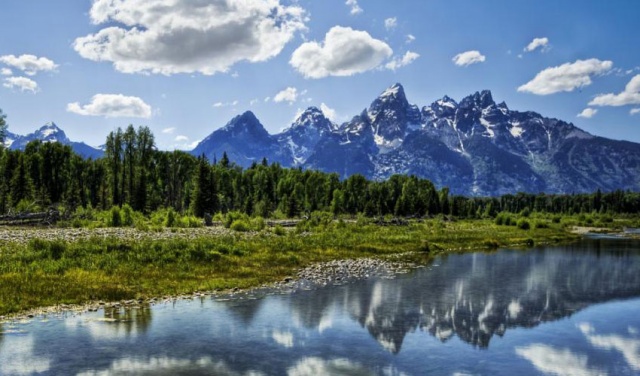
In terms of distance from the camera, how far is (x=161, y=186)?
142 m

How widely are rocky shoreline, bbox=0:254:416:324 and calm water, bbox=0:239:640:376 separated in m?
1.12

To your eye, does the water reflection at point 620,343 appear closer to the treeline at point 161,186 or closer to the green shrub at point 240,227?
the green shrub at point 240,227

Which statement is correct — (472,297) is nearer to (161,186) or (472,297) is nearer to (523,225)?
(523,225)

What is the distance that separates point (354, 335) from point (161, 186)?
12909cm

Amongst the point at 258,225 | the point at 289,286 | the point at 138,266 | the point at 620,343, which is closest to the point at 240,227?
the point at 258,225

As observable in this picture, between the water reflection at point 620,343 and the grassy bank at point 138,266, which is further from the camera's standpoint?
the grassy bank at point 138,266

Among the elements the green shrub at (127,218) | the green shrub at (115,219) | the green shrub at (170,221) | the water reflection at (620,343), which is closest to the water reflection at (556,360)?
the water reflection at (620,343)

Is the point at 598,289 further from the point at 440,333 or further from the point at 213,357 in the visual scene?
the point at 213,357

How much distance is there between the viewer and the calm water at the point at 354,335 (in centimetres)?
1797

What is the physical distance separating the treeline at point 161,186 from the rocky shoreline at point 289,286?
56355 mm

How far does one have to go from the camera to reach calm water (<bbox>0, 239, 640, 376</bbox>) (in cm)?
1797

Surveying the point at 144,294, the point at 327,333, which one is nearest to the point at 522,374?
the point at 327,333

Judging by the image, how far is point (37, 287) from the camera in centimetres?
2756

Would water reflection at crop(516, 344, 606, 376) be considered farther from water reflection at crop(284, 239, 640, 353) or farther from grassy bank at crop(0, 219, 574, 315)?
grassy bank at crop(0, 219, 574, 315)
